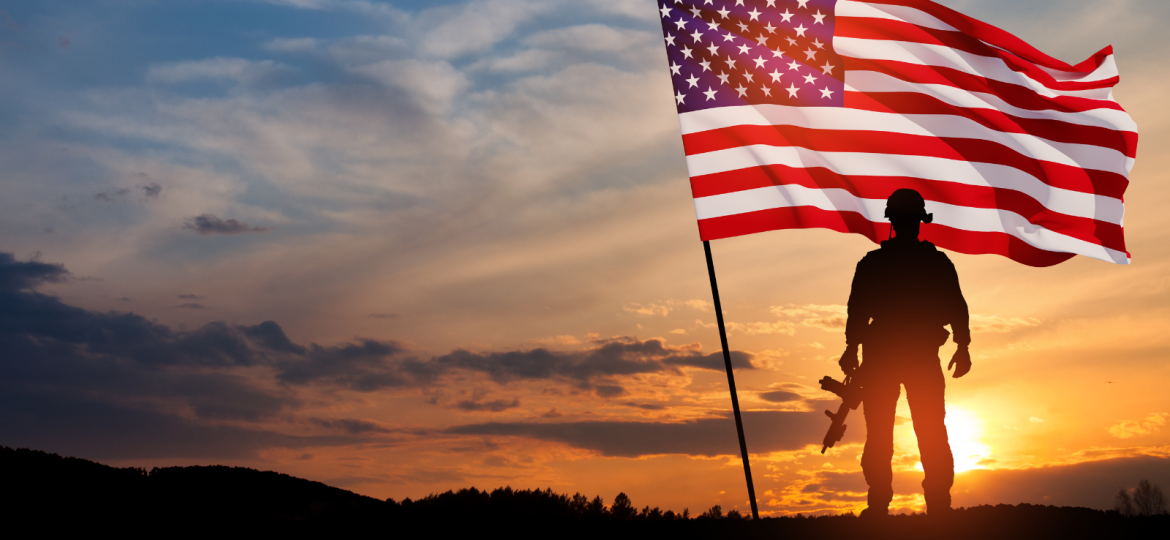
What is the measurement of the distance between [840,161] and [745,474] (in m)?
3.73

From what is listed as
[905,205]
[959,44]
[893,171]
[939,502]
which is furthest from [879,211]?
[939,502]

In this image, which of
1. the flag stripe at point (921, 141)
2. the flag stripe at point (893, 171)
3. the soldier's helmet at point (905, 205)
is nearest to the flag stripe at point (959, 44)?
the flag stripe at point (921, 141)

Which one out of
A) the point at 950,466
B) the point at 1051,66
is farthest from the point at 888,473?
the point at 1051,66

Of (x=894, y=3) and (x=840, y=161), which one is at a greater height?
(x=894, y=3)

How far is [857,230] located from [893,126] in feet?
4.68

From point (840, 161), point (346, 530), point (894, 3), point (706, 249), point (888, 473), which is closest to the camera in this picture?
point (346, 530)

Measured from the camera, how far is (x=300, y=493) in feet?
31.6

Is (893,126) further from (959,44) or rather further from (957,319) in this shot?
(957,319)

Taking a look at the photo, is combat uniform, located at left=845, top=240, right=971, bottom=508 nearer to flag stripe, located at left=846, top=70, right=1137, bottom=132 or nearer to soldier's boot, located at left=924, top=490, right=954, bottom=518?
soldier's boot, located at left=924, top=490, right=954, bottom=518

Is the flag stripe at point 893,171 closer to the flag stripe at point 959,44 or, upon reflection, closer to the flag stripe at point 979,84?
the flag stripe at point 979,84

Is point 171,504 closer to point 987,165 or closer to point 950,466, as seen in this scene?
point 950,466

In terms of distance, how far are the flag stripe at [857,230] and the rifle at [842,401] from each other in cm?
175

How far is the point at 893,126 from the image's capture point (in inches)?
392

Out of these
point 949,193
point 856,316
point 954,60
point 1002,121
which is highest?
point 954,60
